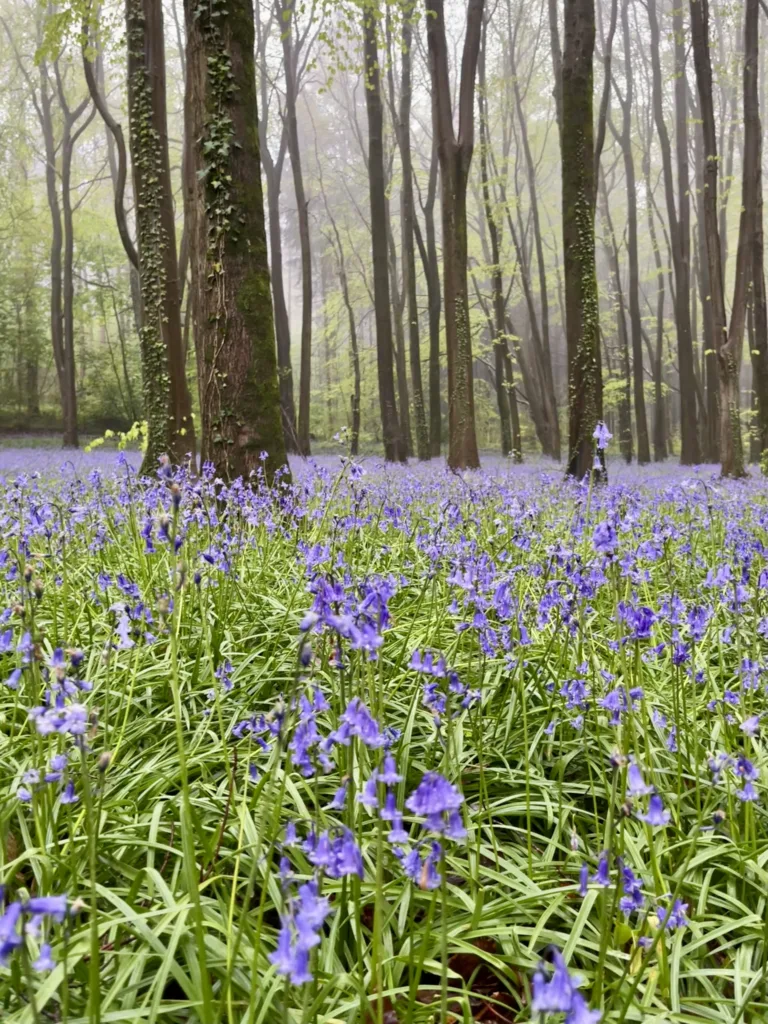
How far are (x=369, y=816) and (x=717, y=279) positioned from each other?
12.3 meters

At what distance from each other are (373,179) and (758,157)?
7.09 metres

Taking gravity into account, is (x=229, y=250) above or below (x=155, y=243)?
below

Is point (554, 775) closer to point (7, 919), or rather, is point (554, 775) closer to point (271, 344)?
point (7, 919)

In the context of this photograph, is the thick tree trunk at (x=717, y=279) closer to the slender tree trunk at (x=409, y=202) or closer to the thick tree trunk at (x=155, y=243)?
the slender tree trunk at (x=409, y=202)

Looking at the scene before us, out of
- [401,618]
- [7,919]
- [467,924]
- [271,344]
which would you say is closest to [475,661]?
[401,618]

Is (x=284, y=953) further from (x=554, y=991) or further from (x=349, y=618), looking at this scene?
(x=349, y=618)

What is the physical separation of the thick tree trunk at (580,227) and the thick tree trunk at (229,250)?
5.12 metres

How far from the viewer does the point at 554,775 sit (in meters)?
2.46

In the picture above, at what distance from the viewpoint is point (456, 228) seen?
12492mm

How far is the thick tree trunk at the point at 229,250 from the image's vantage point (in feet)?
18.4

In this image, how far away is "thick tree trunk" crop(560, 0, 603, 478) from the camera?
370 inches

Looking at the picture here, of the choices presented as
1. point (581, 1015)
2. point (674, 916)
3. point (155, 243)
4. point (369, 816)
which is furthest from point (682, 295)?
point (581, 1015)

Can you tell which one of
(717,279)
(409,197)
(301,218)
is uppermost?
(409,197)

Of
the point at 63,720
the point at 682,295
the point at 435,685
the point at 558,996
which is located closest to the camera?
the point at 558,996
